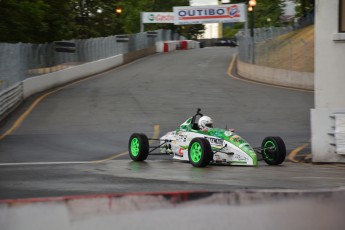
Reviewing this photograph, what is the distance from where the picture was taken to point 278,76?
39000 mm

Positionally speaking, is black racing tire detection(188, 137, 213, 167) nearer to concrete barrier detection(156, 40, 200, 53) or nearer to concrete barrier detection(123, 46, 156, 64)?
concrete barrier detection(123, 46, 156, 64)

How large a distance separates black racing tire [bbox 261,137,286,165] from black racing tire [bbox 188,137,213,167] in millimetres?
1455

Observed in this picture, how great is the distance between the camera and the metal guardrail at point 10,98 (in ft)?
86.5

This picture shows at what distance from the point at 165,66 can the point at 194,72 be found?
17.7 feet

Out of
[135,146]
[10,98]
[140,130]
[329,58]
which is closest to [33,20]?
[10,98]

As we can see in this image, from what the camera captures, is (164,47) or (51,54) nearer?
(51,54)

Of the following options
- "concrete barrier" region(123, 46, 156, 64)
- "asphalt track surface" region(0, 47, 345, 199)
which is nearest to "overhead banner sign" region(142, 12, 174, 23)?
"concrete barrier" region(123, 46, 156, 64)

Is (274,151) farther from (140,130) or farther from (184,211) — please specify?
(140,130)

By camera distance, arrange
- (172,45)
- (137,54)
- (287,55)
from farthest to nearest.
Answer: (172,45) → (137,54) → (287,55)

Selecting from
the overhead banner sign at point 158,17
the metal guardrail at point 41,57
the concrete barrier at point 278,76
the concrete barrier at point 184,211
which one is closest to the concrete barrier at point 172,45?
the overhead banner sign at point 158,17

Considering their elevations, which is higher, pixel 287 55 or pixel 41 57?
pixel 41 57

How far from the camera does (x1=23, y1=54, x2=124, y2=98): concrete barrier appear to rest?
112ft

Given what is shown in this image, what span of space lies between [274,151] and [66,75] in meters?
27.7

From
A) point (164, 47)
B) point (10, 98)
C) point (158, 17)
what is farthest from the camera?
point (158, 17)
